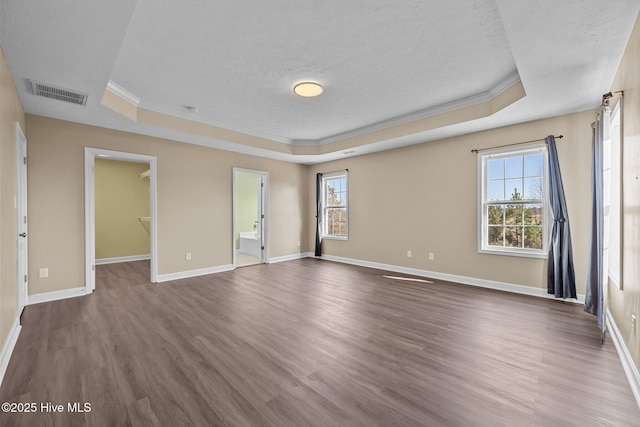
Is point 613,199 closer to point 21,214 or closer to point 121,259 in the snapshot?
point 21,214

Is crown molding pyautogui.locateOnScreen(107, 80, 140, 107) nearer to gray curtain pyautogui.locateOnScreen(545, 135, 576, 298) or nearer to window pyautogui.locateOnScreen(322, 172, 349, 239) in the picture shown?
window pyautogui.locateOnScreen(322, 172, 349, 239)

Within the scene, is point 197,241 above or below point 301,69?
below

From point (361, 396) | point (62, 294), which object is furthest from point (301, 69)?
point (62, 294)

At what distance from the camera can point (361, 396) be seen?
1.77 meters

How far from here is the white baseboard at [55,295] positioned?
3.54 metres

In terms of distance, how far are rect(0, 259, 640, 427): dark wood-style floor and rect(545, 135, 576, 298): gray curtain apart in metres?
0.26

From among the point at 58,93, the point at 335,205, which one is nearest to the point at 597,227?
the point at 335,205

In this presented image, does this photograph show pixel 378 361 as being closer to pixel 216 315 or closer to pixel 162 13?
pixel 216 315

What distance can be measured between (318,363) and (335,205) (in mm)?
4848

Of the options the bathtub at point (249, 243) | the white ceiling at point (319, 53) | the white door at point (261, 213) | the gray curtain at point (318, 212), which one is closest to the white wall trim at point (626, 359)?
the white ceiling at point (319, 53)

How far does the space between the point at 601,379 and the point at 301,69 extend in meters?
3.64

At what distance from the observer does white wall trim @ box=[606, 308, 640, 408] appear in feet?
5.84

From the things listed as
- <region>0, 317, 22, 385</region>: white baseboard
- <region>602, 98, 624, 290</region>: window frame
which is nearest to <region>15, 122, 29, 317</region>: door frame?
<region>0, 317, 22, 385</region>: white baseboard

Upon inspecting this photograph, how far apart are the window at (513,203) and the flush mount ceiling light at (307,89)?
111 inches
